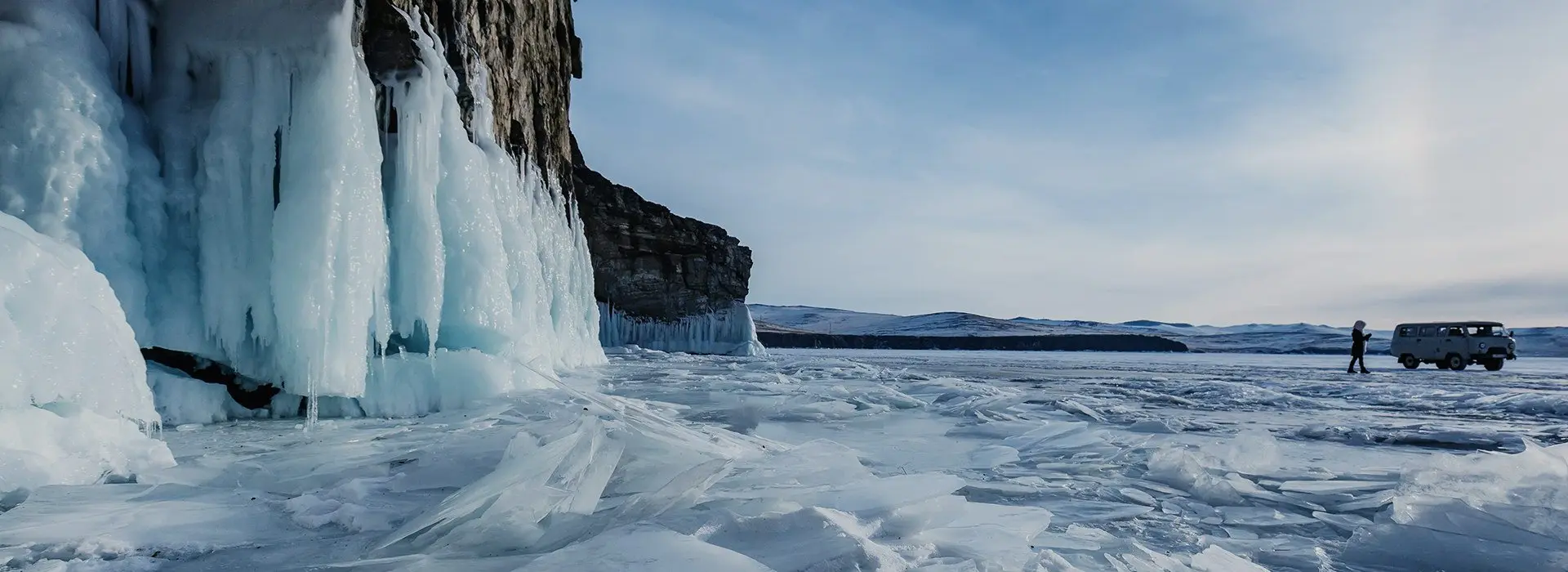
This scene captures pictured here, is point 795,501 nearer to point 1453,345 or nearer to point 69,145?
point 69,145

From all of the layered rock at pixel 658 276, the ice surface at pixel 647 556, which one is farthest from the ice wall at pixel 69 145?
the layered rock at pixel 658 276

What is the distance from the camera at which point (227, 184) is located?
4.58m

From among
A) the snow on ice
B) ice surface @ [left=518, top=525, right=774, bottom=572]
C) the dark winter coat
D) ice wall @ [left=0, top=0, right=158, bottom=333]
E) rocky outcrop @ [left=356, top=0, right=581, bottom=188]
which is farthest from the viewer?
the dark winter coat

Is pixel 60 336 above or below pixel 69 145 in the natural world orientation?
below

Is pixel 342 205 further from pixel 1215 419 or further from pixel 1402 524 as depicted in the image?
pixel 1215 419

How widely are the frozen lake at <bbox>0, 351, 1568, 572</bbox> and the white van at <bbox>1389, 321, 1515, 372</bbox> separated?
1384 centimetres

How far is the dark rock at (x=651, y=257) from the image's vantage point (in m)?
30.8

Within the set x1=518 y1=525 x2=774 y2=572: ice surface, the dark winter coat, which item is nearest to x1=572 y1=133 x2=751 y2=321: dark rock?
the dark winter coat

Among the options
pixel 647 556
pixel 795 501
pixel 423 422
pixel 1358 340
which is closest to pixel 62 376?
pixel 423 422

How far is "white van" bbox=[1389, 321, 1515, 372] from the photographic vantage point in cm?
1436

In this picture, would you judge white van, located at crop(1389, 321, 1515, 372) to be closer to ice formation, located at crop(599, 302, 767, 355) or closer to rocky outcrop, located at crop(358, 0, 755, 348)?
rocky outcrop, located at crop(358, 0, 755, 348)

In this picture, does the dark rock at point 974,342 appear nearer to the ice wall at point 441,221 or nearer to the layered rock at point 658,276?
the layered rock at point 658,276

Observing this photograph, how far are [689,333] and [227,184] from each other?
92.0 ft

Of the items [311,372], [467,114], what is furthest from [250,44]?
[467,114]
